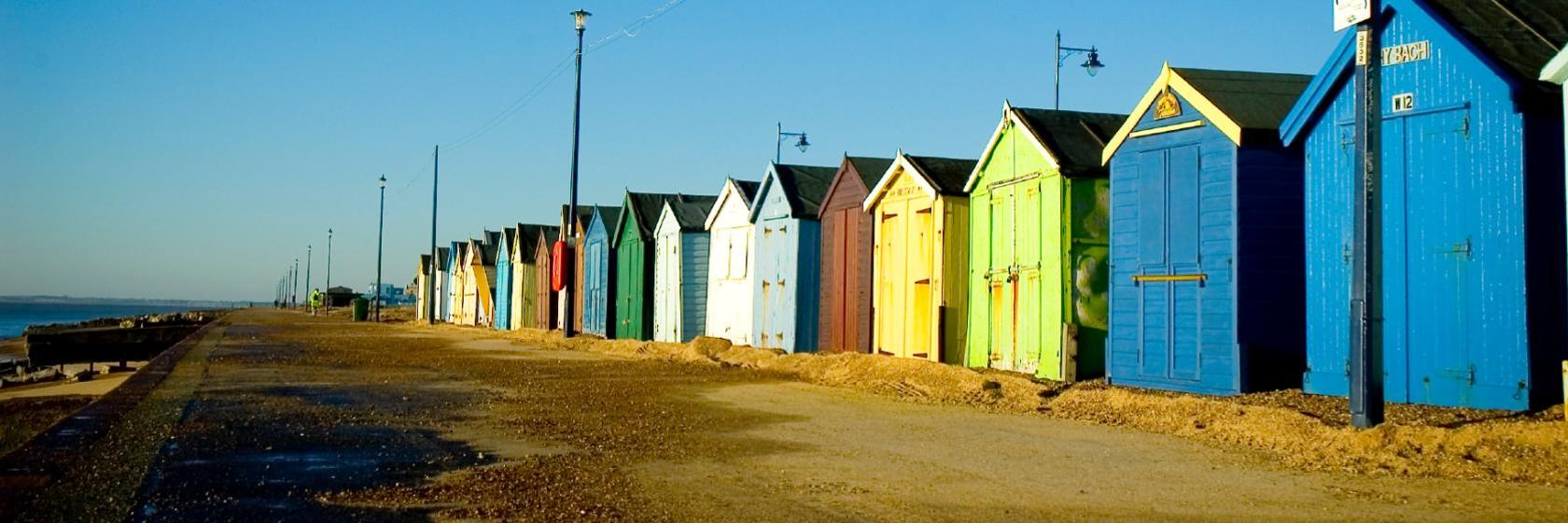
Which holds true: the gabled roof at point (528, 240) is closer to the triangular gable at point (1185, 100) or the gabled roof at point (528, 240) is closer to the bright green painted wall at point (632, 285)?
the bright green painted wall at point (632, 285)

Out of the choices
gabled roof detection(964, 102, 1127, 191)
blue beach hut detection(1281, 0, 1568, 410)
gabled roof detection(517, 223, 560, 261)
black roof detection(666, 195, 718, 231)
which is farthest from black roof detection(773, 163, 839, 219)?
gabled roof detection(517, 223, 560, 261)

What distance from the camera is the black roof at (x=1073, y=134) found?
16094 mm

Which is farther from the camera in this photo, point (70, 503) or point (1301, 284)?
point (1301, 284)

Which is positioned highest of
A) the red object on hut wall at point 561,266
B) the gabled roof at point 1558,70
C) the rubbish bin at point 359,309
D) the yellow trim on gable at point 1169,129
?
the yellow trim on gable at point 1169,129

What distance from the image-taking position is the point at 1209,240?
13.6 metres

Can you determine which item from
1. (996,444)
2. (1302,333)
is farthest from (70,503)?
(1302,333)

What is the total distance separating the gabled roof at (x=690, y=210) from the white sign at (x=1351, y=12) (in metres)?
20.2

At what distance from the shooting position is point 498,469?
8.55 metres

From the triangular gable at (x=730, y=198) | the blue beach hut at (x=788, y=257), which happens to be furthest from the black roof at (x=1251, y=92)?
the triangular gable at (x=730, y=198)

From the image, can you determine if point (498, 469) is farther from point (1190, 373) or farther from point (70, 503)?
point (1190, 373)

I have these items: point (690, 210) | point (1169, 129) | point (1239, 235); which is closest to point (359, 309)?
point (690, 210)

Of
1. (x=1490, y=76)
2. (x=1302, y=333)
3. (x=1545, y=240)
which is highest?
(x=1490, y=76)

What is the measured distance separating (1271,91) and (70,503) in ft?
41.5

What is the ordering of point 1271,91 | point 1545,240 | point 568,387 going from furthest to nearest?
point 568,387
point 1271,91
point 1545,240
